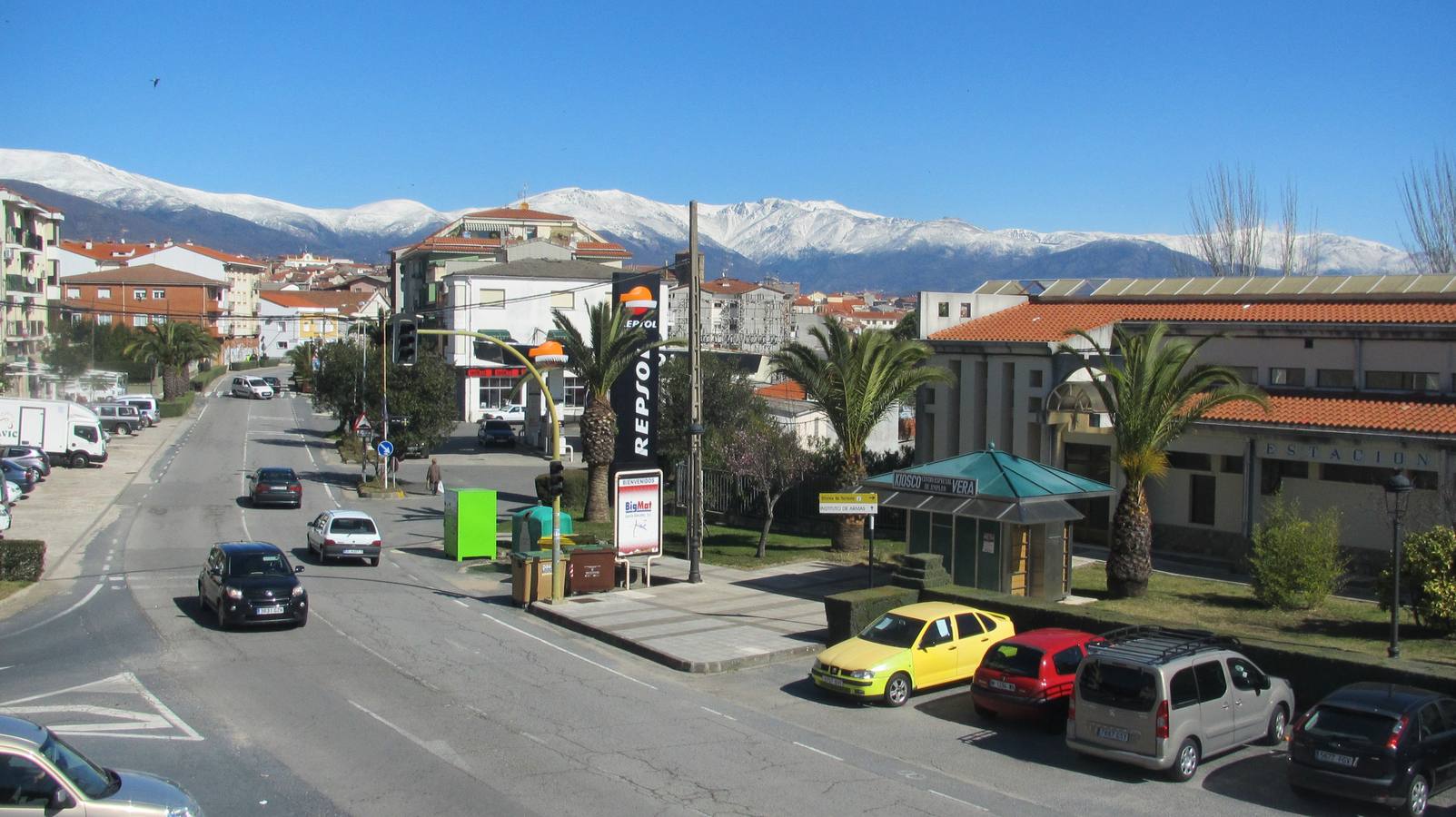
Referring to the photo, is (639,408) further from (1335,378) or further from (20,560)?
(1335,378)

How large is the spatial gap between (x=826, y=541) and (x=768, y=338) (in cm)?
5834

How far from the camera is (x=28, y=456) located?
150ft

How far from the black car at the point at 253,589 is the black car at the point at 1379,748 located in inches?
658

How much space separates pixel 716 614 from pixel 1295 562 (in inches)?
451

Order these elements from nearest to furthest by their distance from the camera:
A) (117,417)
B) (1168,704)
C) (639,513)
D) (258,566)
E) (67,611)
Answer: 1. (1168,704)
2. (258,566)
3. (67,611)
4. (639,513)
5. (117,417)

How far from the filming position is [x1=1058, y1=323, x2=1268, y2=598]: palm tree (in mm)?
23016

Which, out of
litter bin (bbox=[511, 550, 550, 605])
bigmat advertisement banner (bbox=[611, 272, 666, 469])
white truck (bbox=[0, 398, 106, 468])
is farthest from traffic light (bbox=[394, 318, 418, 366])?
white truck (bbox=[0, 398, 106, 468])

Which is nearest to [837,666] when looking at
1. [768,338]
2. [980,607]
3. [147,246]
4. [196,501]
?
[980,607]

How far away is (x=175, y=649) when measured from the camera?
19.5 metres

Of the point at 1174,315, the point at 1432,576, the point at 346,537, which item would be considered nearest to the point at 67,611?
the point at 346,537

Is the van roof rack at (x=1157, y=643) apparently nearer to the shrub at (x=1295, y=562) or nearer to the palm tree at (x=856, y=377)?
the shrub at (x=1295, y=562)

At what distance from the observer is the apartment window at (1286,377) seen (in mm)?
29719

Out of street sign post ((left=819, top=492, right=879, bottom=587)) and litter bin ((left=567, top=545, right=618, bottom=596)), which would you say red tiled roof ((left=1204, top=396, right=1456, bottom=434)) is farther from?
litter bin ((left=567, top=545, right=618, bottom=596))

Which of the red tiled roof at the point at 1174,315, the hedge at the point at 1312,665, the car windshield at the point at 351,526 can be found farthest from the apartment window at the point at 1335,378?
the car windshield at the point at 351,526
